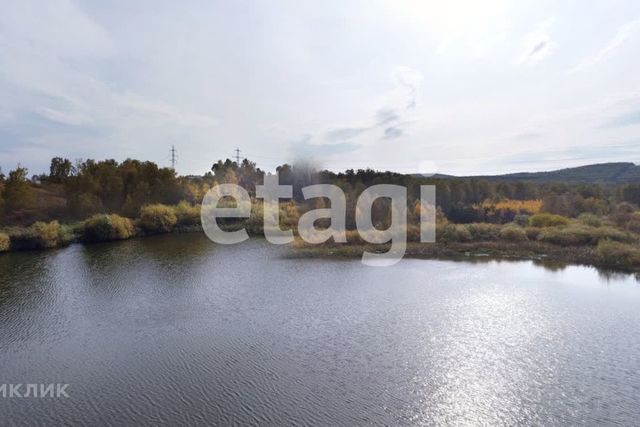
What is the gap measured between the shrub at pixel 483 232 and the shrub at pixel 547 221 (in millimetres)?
3599

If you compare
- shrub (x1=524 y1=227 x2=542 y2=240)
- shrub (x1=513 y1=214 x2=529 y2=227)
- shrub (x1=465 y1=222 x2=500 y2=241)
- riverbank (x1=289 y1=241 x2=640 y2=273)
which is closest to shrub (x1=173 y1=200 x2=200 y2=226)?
riverbank (x1=289 y1=241 x2=640 y2=273)

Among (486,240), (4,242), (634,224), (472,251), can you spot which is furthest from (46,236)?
(634,224)

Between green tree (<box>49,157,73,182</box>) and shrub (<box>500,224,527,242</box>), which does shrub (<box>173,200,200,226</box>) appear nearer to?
green tree (<box>49,157,73,182</box>)

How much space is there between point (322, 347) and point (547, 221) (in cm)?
2221

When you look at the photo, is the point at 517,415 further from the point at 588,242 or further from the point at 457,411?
the point at 588,242

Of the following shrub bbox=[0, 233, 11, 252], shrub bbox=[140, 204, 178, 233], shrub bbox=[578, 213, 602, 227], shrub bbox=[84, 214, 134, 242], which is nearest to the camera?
shrub bbox=[0, 233, 11, 252]

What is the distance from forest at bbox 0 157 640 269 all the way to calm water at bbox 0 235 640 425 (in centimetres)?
660

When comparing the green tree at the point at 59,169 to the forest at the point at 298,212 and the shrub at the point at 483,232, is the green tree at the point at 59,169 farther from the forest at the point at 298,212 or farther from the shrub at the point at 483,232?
the shrub at the point at 483,232

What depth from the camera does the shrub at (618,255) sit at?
1723cm

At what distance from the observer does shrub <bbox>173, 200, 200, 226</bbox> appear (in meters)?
30.9

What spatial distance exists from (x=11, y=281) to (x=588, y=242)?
85.9 feet

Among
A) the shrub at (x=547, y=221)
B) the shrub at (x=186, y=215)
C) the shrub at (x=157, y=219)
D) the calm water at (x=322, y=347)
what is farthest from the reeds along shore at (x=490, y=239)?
the calm water at (x=322, y=347)

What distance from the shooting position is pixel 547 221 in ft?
84.0

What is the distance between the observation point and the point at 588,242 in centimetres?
2097
